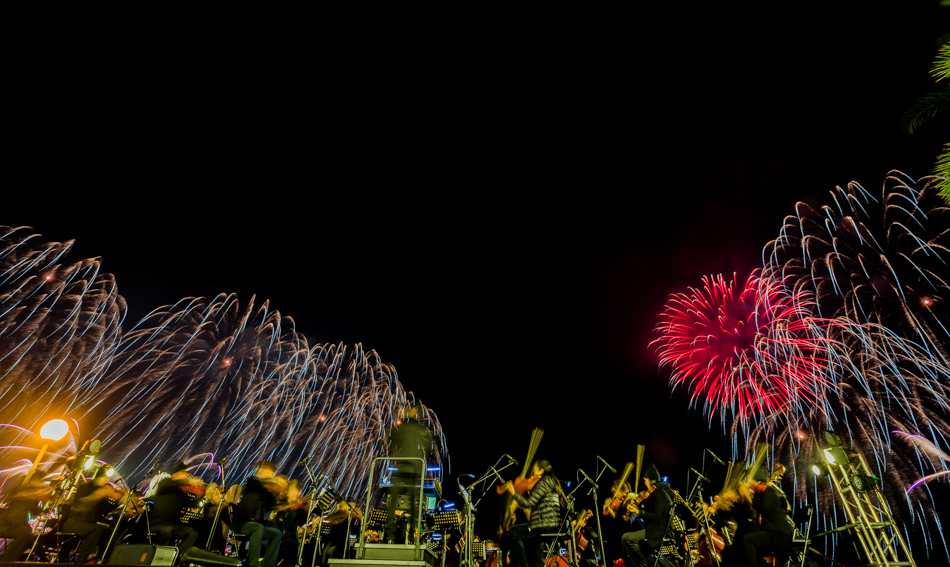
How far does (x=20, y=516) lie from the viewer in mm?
10367

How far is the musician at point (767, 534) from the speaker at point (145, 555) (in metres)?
9.97

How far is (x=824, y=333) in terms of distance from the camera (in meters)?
20.0

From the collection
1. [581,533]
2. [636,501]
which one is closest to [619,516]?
[636,501]

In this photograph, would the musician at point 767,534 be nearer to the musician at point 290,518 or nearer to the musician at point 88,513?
the musician at point 290,518

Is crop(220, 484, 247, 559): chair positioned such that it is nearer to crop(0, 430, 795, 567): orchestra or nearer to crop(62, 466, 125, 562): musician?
crop(0, 430, 795, 567): orchestra

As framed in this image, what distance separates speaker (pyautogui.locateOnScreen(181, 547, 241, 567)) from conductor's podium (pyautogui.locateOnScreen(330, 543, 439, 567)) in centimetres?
297

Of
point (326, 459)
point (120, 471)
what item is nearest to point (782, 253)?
point (326, 459)

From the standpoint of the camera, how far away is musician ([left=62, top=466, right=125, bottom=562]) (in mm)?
10758

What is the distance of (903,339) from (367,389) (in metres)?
28.1

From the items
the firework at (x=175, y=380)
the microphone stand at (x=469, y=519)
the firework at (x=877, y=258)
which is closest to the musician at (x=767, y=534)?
the microphone stand at (x=469, y=519)

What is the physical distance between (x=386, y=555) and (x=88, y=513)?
7.96 m

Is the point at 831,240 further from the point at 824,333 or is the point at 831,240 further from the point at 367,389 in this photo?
the point at 367,389

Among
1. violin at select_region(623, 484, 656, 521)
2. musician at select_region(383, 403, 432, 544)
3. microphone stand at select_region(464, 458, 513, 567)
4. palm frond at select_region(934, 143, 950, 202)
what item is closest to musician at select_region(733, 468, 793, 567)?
violin at select_region(623, 484, 656, 521)

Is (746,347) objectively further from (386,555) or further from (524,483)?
(386,555)
